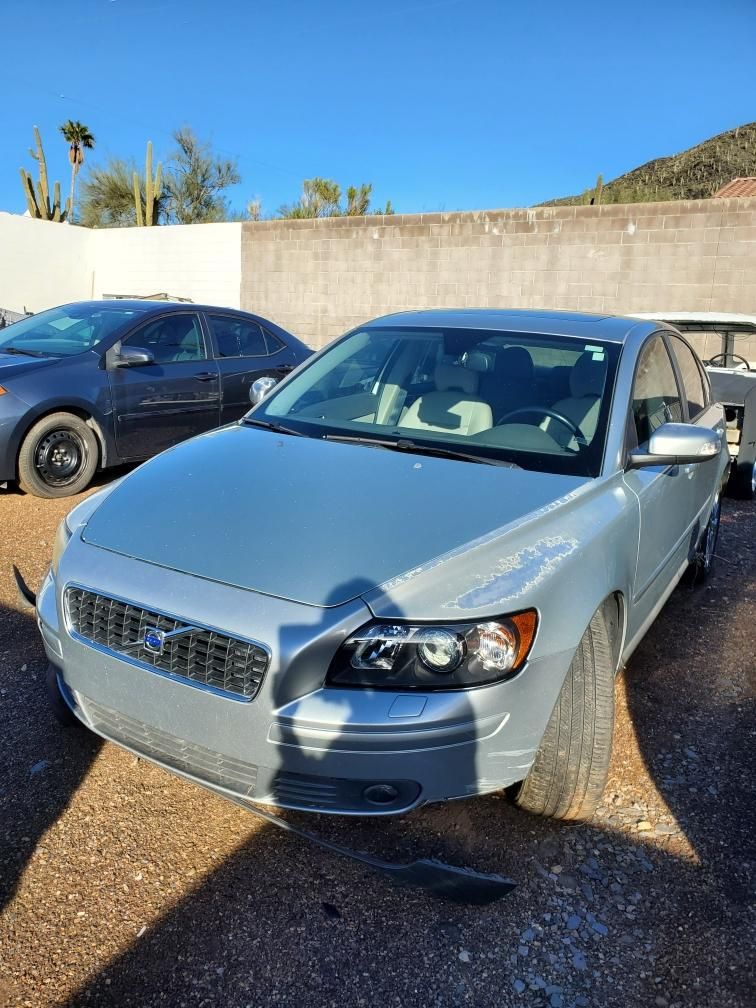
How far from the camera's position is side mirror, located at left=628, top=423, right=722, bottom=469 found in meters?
2.88

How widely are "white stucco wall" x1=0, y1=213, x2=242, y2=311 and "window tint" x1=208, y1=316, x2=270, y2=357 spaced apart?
10.4 meters

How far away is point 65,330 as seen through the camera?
6.60 m

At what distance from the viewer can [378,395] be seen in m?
3.69

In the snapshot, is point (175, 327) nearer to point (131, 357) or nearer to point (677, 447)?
point (131, 357)

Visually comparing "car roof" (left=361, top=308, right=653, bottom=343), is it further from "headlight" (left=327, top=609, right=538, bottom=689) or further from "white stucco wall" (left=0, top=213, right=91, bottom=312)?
"white stucco wall" (left=0, top=213, right=91, bottom=312)

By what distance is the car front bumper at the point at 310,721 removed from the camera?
1952 mm

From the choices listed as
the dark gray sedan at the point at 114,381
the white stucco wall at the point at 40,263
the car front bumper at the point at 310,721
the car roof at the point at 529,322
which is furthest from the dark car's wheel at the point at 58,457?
the white stucco wall at the point at 40,263

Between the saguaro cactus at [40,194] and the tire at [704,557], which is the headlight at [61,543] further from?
the saguaro cactus at [40,194]

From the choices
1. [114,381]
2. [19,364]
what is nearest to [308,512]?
[114,381]

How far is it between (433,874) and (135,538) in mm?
1288

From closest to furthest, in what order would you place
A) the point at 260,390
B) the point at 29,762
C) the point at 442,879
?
the point at 442,879, the point at 29,762, the point at 260,390

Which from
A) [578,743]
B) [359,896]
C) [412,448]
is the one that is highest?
[412,448]

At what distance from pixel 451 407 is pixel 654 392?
3.12 ft

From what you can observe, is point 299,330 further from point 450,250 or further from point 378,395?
point 378,395
